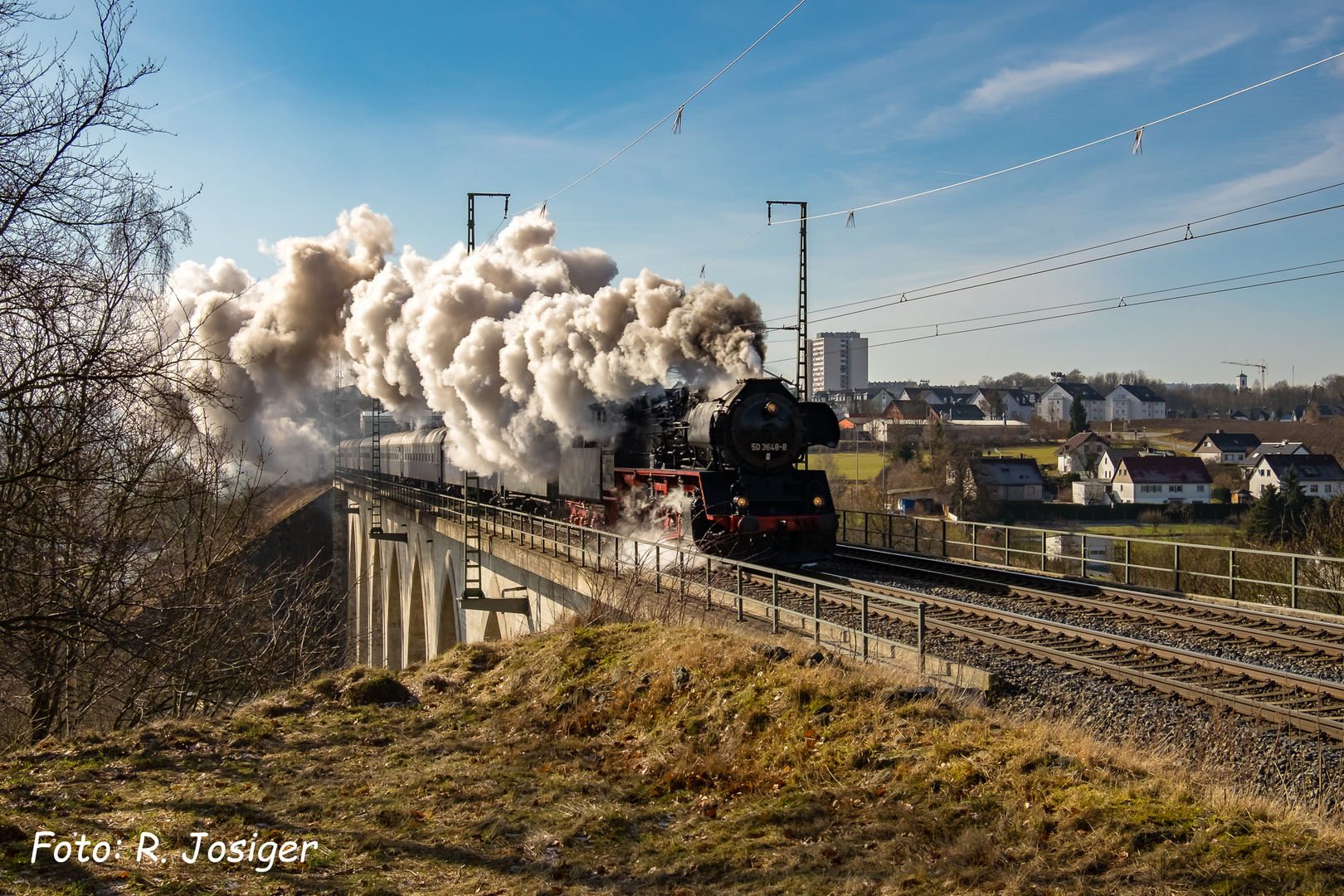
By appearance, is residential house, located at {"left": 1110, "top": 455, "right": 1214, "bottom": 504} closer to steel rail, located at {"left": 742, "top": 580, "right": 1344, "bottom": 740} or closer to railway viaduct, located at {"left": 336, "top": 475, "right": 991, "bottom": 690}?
railway viaduct, located at {"left": 336, "top": 475, "right": 991, "bottom": 690}

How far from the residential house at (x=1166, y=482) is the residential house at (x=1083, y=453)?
703 centimetres

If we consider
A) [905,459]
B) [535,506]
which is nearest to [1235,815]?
[535,506]

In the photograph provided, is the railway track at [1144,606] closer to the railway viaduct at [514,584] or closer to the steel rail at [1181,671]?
the steel rail at [1181,671]

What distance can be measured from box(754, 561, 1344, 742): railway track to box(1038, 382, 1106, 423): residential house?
11625 cm

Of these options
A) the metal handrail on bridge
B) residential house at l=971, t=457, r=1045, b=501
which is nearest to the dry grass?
the metal handrail on bridge

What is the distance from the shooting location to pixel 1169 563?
28.9 meters

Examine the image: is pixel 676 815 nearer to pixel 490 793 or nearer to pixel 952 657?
pixel 490 793

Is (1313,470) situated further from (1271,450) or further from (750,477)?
(750,477)

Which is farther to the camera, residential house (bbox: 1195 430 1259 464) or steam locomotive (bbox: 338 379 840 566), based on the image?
residential house (bbox: 1195 430 1259 464)

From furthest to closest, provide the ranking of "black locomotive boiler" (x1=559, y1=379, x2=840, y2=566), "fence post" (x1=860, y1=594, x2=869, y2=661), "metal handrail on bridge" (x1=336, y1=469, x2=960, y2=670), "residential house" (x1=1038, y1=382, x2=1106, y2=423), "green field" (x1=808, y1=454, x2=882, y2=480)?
"residential house" (x1=1038, y1=382, x2=1106, y2=423) < "green field" (x1=808, y1=454, x2=882, y2=480) < "black locomotive boiler" (x1=559, y1=379, x2=840, y2=566) < "metal handrail on bridge" (x1=336, y1=469, x2=960, y2=670) < "fence post" (x1=860, y1=594, x2=869, y2=661)

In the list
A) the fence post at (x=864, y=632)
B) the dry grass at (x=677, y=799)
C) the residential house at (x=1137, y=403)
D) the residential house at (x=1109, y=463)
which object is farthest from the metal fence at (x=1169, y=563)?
the residential house at (x=1137, y=403)

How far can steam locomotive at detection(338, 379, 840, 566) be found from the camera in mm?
14812

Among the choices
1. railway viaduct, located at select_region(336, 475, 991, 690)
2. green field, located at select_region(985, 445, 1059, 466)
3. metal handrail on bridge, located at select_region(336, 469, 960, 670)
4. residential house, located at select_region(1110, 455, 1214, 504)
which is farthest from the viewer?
green field, located at select_region(985, 445, 1059, 466)

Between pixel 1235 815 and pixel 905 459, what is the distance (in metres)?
56.8
